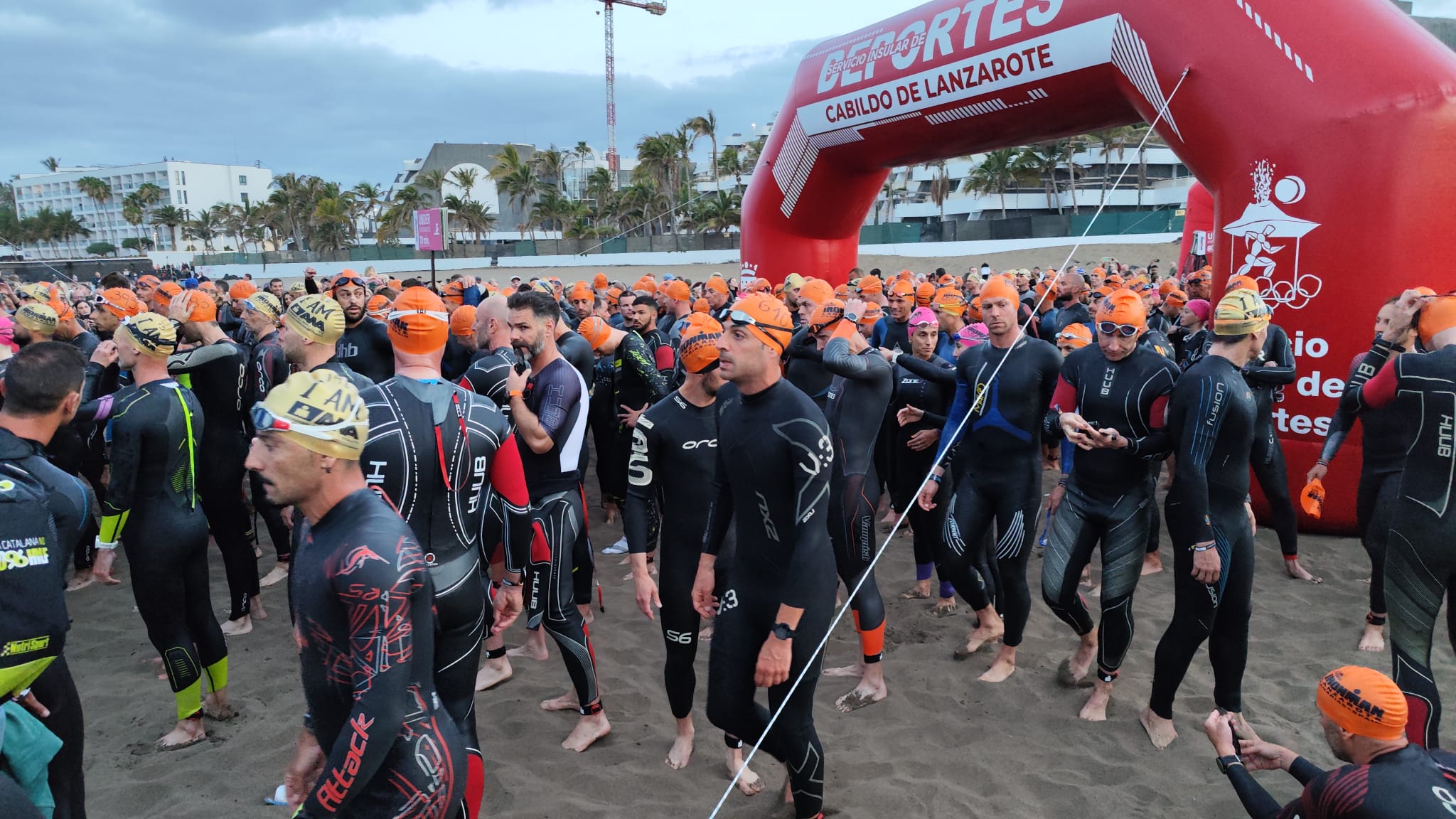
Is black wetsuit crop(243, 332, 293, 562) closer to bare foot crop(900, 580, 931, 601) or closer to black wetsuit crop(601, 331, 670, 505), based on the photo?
black wetsuit crop(601, 331, 670, 505)

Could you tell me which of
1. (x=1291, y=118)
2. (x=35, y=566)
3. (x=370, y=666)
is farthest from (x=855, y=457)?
(x=1291, y=118)

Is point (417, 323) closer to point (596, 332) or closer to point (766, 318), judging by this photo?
point (766, 318)

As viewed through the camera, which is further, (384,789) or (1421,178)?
(1421,178)

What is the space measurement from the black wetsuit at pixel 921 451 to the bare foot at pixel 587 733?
2218 millimetres

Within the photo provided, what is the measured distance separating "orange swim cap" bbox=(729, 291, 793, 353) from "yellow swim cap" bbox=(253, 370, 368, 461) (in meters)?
1.43

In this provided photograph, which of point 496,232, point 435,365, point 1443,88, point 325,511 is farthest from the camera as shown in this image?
point 496,232

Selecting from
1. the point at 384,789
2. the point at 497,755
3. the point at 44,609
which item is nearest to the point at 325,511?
the point at 384,789

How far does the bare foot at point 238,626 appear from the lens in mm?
5336

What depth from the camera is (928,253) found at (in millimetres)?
33000

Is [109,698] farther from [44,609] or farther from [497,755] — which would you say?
[44,609]

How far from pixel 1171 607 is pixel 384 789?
5.12 m

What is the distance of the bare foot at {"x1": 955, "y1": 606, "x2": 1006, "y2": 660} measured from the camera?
4953mm

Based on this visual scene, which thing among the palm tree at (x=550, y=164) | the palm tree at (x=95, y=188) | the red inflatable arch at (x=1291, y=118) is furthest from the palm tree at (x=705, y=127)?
the palm tree at (x=95, y=188)

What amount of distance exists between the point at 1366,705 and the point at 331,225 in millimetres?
63856
